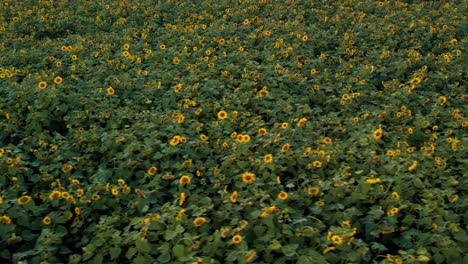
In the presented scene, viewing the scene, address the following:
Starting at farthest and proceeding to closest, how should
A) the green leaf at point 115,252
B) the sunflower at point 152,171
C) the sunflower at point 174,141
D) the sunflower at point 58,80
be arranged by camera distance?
the sunflower at point 58,80 < the sunflower at point 174,141 < the sunflower at point 152,171 < the green leaf at point 115,252

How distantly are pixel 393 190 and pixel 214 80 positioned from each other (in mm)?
1774

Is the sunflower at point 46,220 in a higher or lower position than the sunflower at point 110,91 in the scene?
lower

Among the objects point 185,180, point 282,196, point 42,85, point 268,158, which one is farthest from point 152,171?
point 42,85

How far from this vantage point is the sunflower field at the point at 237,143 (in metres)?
2.19

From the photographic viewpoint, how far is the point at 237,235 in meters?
2.11

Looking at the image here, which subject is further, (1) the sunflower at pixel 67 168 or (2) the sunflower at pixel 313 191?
(1) the sunflower at pixel 67 168

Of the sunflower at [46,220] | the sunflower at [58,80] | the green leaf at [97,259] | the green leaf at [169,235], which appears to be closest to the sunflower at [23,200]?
the sunflower at [46,220]

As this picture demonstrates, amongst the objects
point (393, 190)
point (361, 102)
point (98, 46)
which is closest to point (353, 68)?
point (361, 102)

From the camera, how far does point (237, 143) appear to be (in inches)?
114

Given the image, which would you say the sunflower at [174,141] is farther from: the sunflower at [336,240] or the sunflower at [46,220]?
the sunflower at [336,240]

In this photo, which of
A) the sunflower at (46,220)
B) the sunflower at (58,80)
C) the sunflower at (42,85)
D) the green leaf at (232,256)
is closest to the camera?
the green leaf at (232,256)

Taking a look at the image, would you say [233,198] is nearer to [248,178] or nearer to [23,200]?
[248,178]

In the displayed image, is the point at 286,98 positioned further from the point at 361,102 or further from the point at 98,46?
the point at 98,46

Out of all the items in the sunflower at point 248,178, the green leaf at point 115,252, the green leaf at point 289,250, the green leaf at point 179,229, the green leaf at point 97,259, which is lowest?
the green leaf at point 97,259
